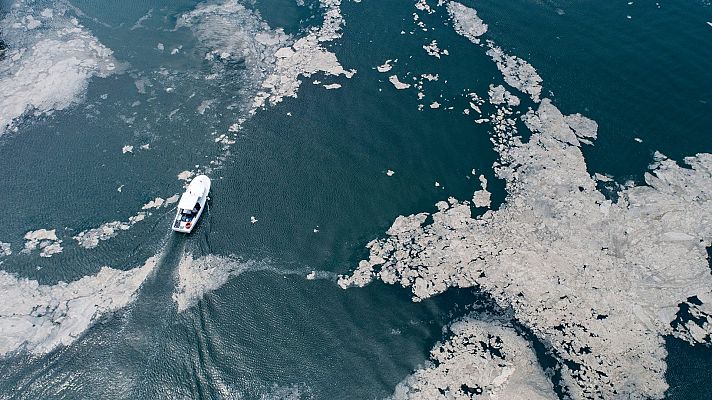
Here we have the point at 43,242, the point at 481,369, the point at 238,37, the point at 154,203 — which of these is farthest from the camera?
the point at 238,37

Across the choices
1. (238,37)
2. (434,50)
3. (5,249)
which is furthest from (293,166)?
(5,249)

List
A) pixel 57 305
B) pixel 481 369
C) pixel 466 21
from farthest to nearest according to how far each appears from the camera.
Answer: pixel 466 21 < pixel 57 305 < pixel 481 369

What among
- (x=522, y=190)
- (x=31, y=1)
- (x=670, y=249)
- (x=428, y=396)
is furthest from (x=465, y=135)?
(x=31, y=1)

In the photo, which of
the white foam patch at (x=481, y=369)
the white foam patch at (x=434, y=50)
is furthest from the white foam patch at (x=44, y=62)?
the white foam patch at (x=481, y=369)

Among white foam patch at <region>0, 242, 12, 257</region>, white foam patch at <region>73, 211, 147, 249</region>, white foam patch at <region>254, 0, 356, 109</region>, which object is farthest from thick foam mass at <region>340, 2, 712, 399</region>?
white foam patch at <region>0, 242, 12, 257</region>

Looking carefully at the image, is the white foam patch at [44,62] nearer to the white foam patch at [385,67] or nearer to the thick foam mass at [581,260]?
the white foam patch at [385,67]

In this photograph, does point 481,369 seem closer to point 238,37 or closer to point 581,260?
point 581,260

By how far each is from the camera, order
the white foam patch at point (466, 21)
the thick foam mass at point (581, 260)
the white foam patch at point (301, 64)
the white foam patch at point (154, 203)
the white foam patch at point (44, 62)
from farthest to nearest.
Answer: the white foam patch at point (466, 21)
the white foam patch at point (301, 64)
the white foam patch at point (44, 62)
the white foam patch at point (154, 203)
the thick foam mass at point (581, 260)
